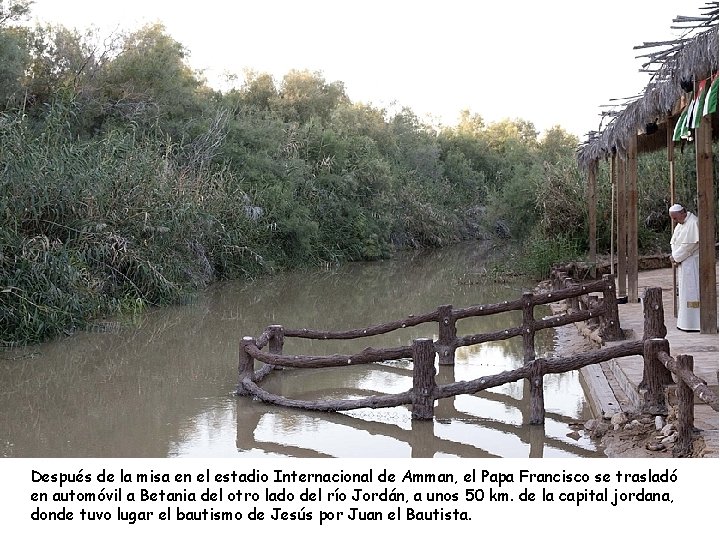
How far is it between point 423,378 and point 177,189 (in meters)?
11.6

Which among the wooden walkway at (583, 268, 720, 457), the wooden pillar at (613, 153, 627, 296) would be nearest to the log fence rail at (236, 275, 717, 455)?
the wooden walkway at (583, 268, 720, 457)

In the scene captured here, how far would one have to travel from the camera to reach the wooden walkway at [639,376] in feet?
20.9

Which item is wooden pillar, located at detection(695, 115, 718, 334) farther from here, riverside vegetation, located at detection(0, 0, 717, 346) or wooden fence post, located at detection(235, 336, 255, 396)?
riverside vegetation, located at detection(0, 0, 717, 346)

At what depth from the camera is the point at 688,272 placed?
30.7ft

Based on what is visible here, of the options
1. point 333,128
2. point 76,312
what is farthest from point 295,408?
point 333,128

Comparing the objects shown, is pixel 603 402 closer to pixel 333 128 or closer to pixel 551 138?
pixel 333 128

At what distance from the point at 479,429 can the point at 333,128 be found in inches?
1170

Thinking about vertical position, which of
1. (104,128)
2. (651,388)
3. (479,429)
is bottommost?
(479,429)

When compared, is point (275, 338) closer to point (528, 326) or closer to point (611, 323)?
point (528, 326)

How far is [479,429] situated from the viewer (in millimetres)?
7734

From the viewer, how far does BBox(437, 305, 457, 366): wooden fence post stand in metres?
10.2

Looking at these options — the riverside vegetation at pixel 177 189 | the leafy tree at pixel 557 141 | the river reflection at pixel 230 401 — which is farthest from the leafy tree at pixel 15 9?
the leafy tree at pixel 557 141

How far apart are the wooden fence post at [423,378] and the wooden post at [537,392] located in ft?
2.75

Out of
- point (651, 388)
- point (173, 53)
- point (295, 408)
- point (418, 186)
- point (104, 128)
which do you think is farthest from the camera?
point (418, 186)
